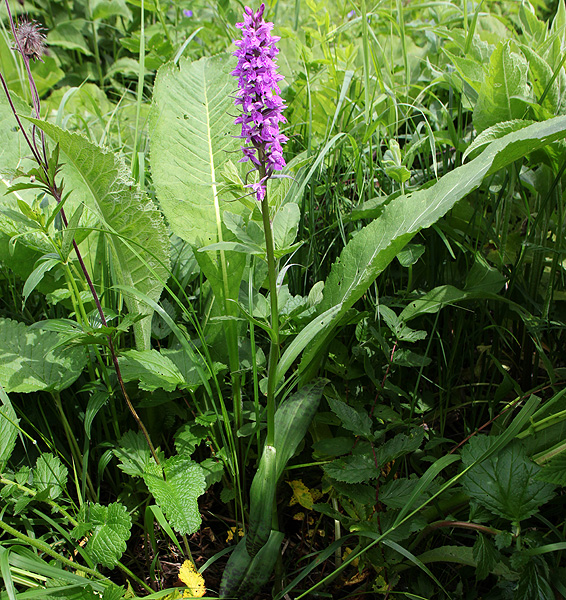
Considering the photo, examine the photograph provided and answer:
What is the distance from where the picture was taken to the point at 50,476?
1218 mm

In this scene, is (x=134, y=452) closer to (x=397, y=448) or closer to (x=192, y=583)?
(x=192, y=583)

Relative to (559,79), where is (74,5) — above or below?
above

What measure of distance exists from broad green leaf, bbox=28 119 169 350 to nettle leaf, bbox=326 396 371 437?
55cm

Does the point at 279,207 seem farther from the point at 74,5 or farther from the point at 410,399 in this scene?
the point at 74,5

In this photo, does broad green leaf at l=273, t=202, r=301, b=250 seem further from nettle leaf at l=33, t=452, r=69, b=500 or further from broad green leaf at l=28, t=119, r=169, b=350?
nettle leaf at l=33, t=452, r=69, b=500

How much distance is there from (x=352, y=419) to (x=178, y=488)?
17.0 inches

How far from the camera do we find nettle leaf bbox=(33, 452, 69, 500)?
1193mm

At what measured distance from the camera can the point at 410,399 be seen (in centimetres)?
138

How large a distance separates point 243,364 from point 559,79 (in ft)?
3.99

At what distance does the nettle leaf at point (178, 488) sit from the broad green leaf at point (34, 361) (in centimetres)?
32

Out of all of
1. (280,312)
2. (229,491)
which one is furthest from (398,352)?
(229,491)

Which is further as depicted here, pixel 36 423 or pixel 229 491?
pixel 36 423

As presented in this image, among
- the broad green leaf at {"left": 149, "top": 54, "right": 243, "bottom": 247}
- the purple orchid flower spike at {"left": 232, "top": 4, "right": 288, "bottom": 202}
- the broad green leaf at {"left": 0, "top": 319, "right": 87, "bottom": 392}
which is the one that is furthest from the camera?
the broad green leaf at {"left": 149, "top": 54, "right": 243, "bottom": 247}

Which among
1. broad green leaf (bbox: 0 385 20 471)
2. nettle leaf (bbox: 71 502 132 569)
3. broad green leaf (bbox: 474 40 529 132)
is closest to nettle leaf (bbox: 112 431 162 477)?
nettle leaf (bbox: 71 502 132 569)
